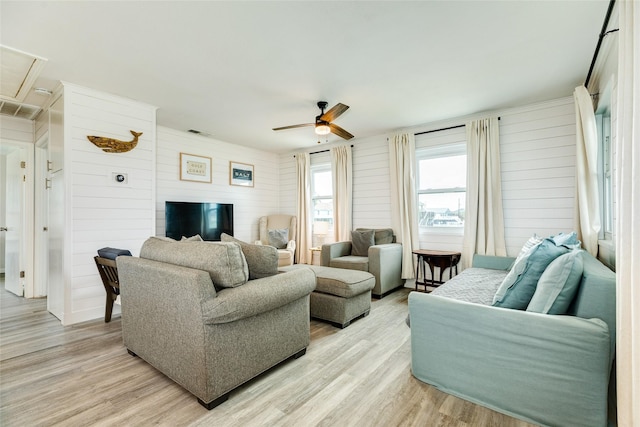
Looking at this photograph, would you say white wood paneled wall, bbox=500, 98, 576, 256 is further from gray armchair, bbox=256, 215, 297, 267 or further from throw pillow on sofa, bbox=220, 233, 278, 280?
gray armchair, bbox=256, 215, 297, 267

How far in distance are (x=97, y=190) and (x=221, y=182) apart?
2.16 meters

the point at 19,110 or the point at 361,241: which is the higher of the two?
the point at 19,110

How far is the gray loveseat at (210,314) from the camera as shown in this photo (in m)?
1.62

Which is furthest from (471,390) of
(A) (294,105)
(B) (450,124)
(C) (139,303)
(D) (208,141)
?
(D) (208,141)

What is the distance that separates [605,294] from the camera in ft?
4.81

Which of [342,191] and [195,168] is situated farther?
[342,191]

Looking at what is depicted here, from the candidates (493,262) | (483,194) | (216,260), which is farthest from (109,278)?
(483,194)

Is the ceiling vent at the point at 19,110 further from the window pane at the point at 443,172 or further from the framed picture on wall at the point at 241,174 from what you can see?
the window pane at the point at 443,172

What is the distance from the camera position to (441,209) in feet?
14.2

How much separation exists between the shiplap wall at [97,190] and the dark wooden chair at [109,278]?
265mm

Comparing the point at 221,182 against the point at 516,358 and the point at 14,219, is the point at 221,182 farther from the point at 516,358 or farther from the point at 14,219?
the point at 516,358

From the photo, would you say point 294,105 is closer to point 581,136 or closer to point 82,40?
point 82,40

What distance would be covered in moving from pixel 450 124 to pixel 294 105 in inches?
91.4

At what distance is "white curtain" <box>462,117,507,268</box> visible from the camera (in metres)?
3.74
